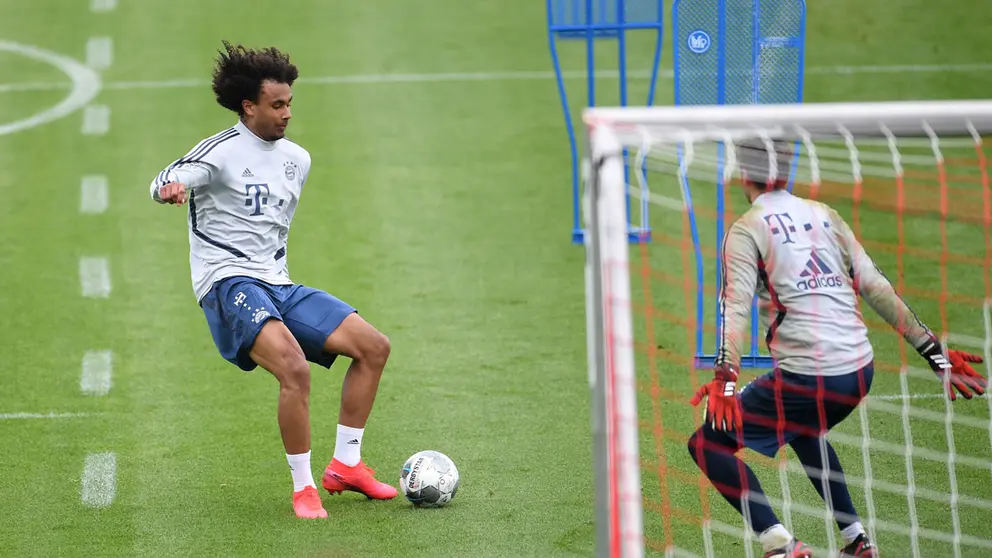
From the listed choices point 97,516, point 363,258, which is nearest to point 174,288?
point 363,258

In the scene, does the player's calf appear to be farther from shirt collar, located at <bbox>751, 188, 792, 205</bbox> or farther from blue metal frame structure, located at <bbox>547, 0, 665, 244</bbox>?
blue metal frame structure, located at <bbox>547, 0, 665, 244</bbox>

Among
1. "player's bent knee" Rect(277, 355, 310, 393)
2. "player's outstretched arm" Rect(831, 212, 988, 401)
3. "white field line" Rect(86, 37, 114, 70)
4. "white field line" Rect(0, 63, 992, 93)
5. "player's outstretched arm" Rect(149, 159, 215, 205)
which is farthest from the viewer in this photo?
"white field line" Rect(86, 37, 114, 70)

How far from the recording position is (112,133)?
41.3ft

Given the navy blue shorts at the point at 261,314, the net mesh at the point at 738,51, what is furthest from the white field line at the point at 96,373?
the net mesh at the point at 738,51

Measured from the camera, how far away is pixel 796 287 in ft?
17.8

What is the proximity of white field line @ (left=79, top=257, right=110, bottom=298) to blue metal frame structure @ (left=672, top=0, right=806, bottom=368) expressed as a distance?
4.29 metres

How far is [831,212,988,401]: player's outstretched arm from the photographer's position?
554cm

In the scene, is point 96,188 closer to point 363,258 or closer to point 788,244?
point 363,258

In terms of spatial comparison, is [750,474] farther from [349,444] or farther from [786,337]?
[349,444]

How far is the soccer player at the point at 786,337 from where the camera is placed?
539 centimetres

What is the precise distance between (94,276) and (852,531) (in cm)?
626

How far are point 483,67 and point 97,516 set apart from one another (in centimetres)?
870

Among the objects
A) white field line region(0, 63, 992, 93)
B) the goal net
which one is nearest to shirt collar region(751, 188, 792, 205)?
the goal net

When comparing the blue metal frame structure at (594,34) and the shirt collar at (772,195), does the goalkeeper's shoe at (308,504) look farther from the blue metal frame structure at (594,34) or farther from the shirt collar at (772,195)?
the blue metal frame structure at (594,34)
